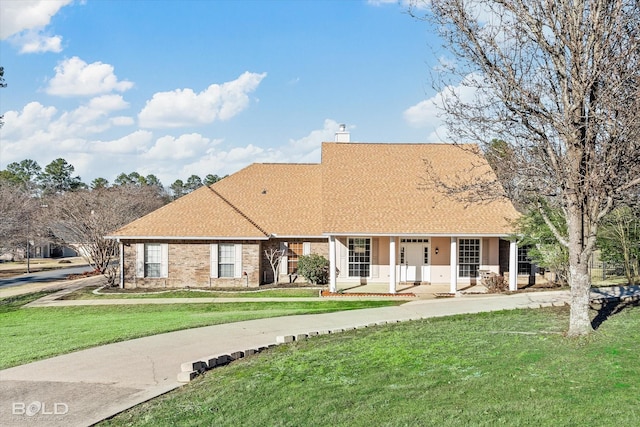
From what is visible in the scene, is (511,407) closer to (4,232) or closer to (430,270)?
(430,270)

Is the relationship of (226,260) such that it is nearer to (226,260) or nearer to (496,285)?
(226,260)

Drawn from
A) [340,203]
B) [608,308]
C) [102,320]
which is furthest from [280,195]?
[608,308]

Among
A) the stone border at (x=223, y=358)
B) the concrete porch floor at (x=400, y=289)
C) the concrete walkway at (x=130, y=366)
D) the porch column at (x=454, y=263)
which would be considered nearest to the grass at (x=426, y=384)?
the stone border at (x=223, y=358)

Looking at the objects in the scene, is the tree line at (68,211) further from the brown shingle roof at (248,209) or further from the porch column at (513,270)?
the porch column at (513,270)

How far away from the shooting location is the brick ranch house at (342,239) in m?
21.4

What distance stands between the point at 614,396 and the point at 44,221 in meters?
47.4

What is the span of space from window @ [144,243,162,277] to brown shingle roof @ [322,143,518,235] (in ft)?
23.8

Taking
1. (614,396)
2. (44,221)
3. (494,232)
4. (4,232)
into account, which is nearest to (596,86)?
(614,396)

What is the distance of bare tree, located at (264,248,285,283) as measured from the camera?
23.1 m

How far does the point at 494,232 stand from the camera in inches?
822

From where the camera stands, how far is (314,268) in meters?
22.3

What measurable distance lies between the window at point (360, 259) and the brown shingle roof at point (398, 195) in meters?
1.59

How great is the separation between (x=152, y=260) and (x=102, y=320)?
782cm

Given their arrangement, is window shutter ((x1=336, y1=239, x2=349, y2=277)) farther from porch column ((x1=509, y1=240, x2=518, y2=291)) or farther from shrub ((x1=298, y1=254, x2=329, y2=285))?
porch column ((x1=509, y1=240, x2=518, y2=291))
